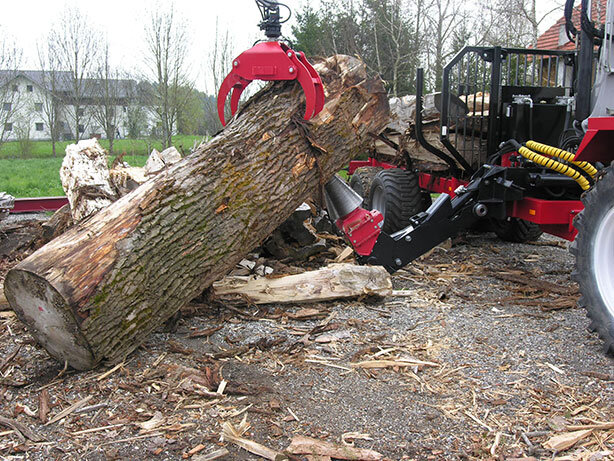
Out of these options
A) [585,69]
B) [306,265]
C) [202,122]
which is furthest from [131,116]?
[585,69]

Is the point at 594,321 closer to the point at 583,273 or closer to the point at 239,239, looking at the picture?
the point at 583,273

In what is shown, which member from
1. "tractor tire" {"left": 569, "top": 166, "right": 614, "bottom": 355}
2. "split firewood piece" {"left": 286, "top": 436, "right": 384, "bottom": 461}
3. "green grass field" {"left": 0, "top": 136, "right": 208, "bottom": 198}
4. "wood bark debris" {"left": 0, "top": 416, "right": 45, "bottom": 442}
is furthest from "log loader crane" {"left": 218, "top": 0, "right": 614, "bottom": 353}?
"green grass field" {"left": 0, "top": 136, "right": 208, "bottom": 198}

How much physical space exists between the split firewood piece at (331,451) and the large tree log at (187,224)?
4.75ft

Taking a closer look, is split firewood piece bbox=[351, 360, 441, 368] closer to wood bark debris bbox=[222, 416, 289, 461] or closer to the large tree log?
wood bark debris bbox=[222, 416, 289, 461]

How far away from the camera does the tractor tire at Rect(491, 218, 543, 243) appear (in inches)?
277

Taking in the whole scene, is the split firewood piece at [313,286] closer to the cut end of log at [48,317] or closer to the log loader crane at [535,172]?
the log loader crane at [535,172]

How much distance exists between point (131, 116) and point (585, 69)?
22704 millimetres

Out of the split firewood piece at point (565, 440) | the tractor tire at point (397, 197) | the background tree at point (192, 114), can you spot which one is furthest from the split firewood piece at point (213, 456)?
the background tree at point (192, 114)

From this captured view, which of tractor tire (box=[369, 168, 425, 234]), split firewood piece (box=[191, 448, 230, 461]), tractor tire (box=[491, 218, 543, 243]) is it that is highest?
tractor tire (box=[369, 168, 425, 234])

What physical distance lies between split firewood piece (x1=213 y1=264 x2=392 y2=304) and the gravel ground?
106mm

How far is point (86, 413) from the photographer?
9.81 ft

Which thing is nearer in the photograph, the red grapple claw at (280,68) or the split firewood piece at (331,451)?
the split firewood piece at (331,451)

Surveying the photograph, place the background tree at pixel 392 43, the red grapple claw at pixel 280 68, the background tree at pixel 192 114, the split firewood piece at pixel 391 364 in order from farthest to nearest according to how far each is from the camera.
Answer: the background tree at pixel 392 43, the background tree at pixel 192 114, the red grapple claw at pixel 280 68, the split firewood piece at pixel 391 364

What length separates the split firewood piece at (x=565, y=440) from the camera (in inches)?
106
